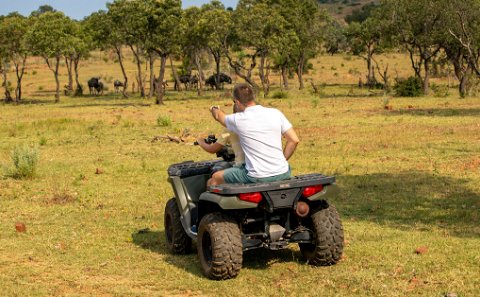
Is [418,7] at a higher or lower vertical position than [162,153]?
higher

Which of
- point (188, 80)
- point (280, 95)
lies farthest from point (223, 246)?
point (188, 80)

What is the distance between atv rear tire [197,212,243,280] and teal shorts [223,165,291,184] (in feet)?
1.24

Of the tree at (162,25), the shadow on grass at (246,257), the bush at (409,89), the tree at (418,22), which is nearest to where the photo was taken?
the shadow on grass at (246,257)

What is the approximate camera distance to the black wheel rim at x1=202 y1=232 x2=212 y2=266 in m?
7.19

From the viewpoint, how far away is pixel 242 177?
7043 mm

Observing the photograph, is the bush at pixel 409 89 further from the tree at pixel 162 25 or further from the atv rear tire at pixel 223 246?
the atv rear tire at pixel 223 246

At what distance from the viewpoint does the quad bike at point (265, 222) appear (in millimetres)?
6723

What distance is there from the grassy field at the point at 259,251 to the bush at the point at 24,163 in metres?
0.17

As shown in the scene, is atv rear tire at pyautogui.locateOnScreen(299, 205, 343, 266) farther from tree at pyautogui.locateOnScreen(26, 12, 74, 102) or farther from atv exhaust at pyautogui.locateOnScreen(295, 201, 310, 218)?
tree at pyautogui.locateOnScreen(26, 12, 74, 102)

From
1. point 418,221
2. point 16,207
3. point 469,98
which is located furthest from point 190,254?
point 469,98

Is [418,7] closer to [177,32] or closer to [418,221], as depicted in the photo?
[177,32]

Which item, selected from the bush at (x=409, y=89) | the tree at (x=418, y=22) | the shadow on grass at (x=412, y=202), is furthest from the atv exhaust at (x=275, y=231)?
the bush at (x=409, y=89)

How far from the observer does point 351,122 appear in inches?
910

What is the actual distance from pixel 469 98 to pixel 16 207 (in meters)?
26.5
